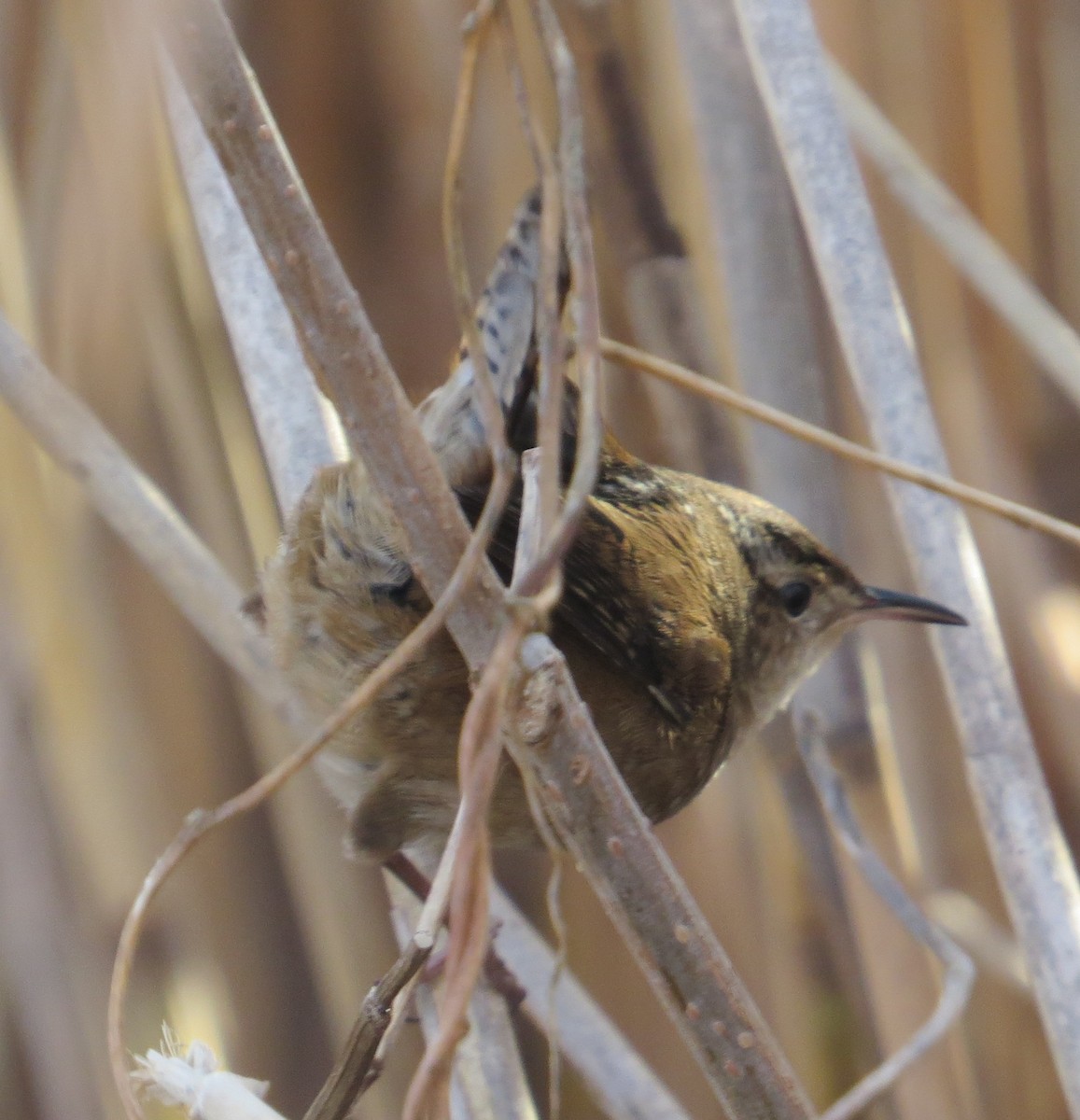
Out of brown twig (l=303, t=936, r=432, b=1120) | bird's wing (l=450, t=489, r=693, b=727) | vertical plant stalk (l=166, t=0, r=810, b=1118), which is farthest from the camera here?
bird's wing (l=450, t=489, r=693, b=727)

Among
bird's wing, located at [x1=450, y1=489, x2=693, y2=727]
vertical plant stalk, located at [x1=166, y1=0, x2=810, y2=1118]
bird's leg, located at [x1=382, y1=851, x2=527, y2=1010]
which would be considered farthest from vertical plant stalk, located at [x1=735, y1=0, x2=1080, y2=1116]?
bird's leg, located at [x1=382, y1=851, x2=527, y2=1010]

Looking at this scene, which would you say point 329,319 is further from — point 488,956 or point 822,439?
point 488,956

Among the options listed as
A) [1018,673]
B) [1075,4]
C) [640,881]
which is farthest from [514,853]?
[1075,4]

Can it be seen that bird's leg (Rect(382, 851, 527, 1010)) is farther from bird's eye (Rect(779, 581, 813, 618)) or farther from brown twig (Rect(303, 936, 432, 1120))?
bird's eye (Rect(779, 581, 813, 618))

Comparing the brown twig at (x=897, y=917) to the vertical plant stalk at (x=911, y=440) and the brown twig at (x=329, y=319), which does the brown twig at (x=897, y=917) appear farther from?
the brown twig at (x=329, y=319)

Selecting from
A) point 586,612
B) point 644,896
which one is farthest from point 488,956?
point 644,896

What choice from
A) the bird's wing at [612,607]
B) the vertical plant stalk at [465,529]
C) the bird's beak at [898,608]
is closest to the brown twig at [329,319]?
the vertical plant stalk at [465,529]
